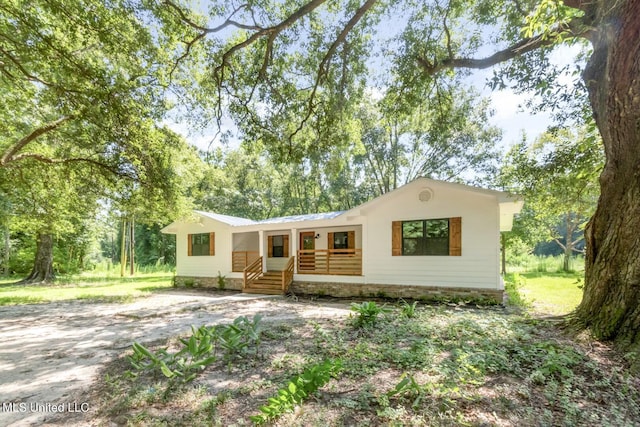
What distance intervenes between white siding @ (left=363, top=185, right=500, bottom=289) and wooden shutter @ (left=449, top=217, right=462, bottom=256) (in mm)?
103

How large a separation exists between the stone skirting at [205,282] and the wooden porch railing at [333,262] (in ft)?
9.44

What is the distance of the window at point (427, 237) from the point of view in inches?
337

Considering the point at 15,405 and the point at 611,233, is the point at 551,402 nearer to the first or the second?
the point at 611,233

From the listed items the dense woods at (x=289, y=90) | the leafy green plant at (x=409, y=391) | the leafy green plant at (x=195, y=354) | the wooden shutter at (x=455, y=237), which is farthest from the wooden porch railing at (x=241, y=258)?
the leafy green plant at (x=409, y=391)

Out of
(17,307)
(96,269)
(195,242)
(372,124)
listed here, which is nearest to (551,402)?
(17,307)

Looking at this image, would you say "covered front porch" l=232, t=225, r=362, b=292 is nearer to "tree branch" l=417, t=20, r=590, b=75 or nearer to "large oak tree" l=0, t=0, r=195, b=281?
"large oak tree" l=0, t=0, r=195, b=281

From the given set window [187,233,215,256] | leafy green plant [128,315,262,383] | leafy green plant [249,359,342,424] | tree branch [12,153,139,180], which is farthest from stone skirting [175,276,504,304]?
leafy green plant [249,359,342,424]

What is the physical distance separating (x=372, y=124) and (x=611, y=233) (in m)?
17.8

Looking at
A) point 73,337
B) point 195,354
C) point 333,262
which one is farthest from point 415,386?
point 333,262

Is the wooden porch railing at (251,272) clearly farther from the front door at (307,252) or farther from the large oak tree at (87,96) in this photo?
the large oak tree at (87,96)

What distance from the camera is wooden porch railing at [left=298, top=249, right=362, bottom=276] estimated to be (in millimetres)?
10492

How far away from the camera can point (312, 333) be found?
4.79m

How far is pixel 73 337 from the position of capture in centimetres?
527

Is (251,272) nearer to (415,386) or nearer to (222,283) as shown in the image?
(222,283)
